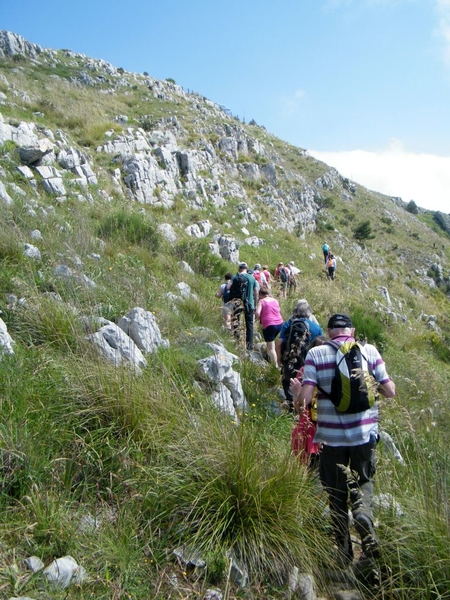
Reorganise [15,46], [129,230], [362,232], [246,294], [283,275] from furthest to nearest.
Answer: [362,232]
[15,46]
[283,275]
[129,230]
[246,294]

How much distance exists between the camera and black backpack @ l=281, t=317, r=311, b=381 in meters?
4.64

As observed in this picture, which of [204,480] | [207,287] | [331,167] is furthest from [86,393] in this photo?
[331,167]

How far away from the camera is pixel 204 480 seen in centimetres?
265

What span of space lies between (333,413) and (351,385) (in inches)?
10.6

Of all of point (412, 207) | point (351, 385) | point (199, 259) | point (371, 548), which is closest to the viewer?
point (371, 548)

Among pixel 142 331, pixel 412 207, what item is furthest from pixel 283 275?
pixel 412 207

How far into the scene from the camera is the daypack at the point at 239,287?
24.6ft

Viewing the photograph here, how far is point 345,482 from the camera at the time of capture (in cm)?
296

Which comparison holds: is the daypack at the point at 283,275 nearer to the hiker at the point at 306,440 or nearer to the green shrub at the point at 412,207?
the hiker at the point at 306,440

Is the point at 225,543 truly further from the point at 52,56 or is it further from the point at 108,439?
the point at 52,56

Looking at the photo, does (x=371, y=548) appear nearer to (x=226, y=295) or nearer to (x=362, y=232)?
(x=226, y=295)

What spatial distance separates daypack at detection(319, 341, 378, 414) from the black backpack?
4.81 feet

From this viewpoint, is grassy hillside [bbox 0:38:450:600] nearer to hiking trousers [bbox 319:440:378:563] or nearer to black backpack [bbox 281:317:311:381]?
hiking trousers [bbox 319:440:378:563]

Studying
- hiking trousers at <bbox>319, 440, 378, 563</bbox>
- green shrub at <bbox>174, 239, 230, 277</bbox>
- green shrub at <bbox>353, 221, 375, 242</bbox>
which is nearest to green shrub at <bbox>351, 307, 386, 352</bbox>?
green shrub at <bbox>174, 239, 230, 277</bbox>
